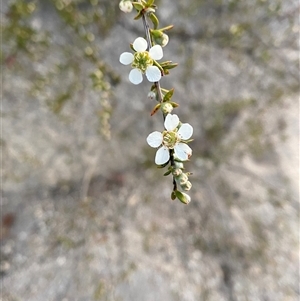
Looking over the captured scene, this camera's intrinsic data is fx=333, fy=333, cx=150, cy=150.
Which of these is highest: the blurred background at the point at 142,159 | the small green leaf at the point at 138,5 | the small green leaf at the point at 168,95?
the small green leaf at the point at 138,5

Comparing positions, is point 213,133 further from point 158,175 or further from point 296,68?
point 296,68

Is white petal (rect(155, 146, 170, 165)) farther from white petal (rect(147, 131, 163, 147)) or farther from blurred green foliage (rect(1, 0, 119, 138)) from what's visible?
blurred green foliage (rect(1, 0, 119, 138))

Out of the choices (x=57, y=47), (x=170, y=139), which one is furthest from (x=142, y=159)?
(x=170, y=139)

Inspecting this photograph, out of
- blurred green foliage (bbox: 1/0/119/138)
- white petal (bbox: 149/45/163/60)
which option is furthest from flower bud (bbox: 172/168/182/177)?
blurred green foliage (bbox: 1/0/119/138)

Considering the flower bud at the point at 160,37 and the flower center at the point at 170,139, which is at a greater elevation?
the flower bud at the point at 160,37

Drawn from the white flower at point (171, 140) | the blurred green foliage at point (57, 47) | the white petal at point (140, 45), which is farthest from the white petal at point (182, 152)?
the blurred green foliage at point (57, 47)

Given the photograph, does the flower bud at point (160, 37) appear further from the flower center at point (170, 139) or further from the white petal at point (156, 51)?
the flower center at point (170, 139)

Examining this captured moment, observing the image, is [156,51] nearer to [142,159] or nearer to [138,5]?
[138,5]

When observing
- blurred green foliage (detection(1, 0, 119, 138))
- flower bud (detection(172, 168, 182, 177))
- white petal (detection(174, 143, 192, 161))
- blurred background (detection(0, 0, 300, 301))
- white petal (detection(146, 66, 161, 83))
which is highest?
white petal (detection(146, 66, 161, 83))
